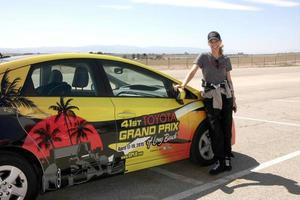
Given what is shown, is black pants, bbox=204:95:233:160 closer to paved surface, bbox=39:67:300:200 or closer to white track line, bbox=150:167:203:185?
paved surface, bbox=39:67:300:200

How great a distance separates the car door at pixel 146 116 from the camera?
484 cm

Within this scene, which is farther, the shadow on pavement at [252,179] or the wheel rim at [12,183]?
the shadow on pavement at [252,179]

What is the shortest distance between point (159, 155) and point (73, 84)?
1414mm

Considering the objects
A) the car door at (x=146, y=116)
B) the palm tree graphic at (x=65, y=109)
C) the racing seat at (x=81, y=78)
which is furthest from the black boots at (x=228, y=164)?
the palm tree graphic at (x=65, y=109)

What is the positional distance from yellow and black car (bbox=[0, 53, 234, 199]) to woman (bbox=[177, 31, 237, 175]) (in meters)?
0.25

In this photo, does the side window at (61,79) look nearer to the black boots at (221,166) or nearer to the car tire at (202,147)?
the car tire at (202,147)

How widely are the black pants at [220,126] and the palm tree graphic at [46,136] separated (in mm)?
2211

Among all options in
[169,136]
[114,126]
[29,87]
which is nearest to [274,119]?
[169,136]

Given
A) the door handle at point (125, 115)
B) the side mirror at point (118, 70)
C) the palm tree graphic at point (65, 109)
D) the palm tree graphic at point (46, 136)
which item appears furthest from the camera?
the side mirror at point (118, 70)

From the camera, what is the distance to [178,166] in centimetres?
599

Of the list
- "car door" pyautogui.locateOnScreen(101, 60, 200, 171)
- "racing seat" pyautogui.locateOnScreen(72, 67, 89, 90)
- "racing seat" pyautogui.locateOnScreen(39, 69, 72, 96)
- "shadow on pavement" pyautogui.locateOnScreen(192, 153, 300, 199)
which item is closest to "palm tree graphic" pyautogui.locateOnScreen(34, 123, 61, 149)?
"racing seat" pyautogui.locateOnScreen(39, 69, 72, 96)

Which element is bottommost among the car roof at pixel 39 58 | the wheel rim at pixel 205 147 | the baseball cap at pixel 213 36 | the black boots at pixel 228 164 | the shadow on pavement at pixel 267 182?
the shadow on pavement at pixel 267 182

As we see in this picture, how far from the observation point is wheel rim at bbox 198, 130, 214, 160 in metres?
5.79

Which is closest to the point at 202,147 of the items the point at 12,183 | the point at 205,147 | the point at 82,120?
the point at 205,147
